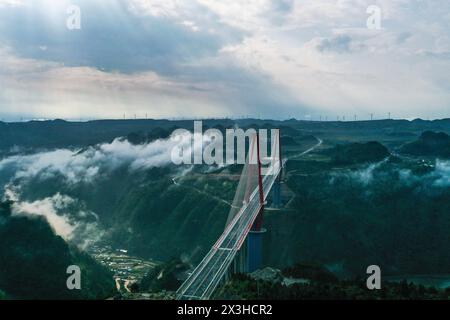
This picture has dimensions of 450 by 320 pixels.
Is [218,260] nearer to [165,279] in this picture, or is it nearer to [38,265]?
[165,279]

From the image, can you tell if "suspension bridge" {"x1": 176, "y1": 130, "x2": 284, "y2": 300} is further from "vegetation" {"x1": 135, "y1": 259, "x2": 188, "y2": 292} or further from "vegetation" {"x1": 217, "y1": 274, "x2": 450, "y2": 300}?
"vegetation" {"x1": 135, "y1": 259, "x2": 188, "y2": 292}

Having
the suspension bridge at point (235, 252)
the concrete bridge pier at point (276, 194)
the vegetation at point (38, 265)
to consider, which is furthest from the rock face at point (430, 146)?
the vegetation at point (38, 265)

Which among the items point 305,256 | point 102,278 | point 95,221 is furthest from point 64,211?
point 305,256

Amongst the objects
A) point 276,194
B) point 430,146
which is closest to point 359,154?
point 430,146

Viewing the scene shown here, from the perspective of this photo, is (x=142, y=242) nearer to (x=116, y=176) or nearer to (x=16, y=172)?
(x=116, y=176)

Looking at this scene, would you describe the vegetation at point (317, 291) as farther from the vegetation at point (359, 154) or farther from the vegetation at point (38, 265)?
the vegetation at point (359, 154)
